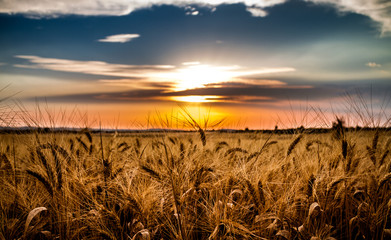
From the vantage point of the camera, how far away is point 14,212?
2.67 metres

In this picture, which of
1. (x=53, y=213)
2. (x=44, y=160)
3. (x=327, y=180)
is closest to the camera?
(x=44, y=160)

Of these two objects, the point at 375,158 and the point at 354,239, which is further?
the point at 375,158

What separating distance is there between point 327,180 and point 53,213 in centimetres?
297

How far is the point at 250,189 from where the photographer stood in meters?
2.30

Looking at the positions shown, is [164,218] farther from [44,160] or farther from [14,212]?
[14,212]

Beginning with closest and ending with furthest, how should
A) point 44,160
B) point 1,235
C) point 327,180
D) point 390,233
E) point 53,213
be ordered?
point 1,235
point 390,233
point 44,160
point 53,213
point 327,180

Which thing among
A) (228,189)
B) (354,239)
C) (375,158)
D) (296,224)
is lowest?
(354,239)

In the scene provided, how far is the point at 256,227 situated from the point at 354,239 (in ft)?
3.75

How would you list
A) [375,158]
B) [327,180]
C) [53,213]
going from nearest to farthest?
[53,213] < [327,180] < [375,158]

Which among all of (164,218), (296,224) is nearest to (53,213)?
(164,218)

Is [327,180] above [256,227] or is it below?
above

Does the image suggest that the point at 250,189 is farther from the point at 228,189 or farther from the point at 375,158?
the point at 375,158

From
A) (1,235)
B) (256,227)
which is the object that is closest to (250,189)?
(256,227)

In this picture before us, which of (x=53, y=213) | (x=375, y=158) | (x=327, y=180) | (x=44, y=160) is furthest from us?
(x=375, y=158)
